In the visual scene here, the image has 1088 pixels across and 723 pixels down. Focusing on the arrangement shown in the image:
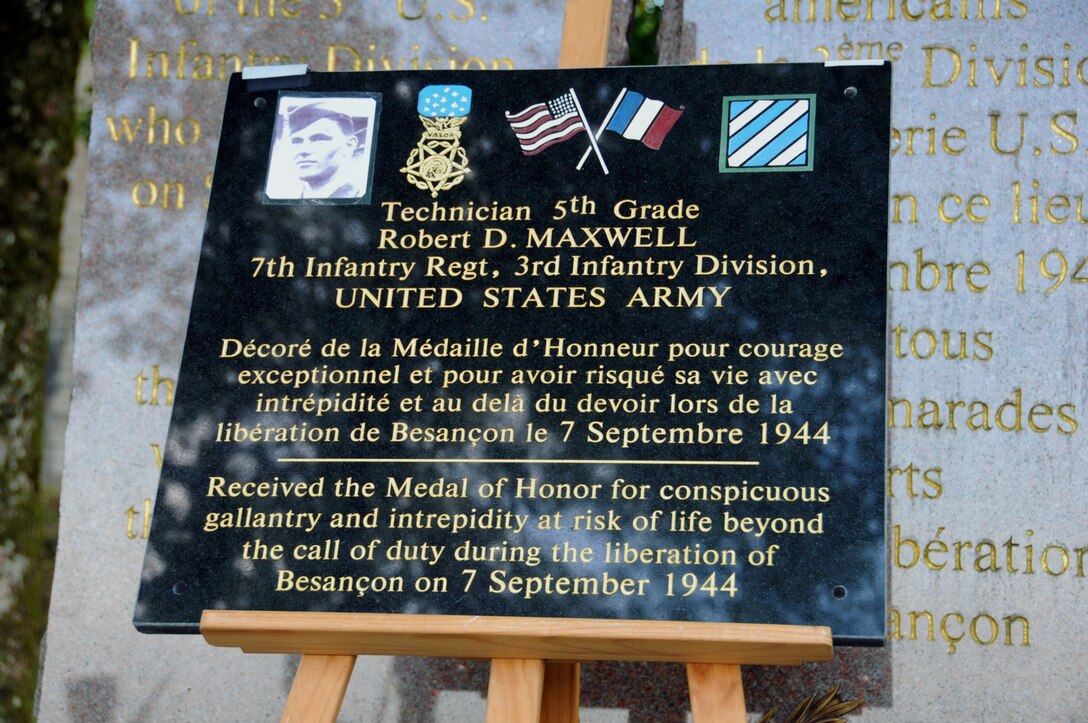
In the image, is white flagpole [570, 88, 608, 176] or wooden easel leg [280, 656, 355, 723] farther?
white flagpole [570, 88, 608, 176]

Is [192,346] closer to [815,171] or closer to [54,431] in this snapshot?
[815,171]

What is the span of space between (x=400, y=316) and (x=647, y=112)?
0.93 metres

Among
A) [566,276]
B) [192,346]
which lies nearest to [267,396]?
[192,346]

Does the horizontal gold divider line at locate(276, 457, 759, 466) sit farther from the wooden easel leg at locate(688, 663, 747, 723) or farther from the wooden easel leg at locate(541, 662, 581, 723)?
the wooden easel leg at locate(541, 662, 581, 723)

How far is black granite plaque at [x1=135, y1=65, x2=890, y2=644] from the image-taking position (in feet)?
12.1

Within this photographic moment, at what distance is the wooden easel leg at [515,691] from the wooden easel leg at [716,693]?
0.39 m

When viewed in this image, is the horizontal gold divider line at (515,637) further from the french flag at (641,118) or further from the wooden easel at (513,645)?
the french flag at (641,118)

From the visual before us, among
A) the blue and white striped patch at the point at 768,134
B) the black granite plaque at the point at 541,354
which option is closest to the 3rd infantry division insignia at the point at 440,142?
the black granite plaque at the point at 541,354

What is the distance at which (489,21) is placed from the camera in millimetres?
5773

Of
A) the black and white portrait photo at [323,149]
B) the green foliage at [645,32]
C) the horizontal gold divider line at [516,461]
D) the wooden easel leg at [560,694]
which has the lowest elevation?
the wooden easel leg at [560,694]

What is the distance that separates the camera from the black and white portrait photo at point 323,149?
427 centimetres

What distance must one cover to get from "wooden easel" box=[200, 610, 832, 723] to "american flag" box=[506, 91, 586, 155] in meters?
1.43

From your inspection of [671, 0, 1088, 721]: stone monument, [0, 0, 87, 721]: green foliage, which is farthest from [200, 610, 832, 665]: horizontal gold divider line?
[0, 0, 87, 721]: green foliage

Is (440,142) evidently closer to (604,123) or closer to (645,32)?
(604,123)
